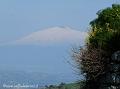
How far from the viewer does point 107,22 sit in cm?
1700

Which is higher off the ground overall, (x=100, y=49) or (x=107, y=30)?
(x=107, y=30)

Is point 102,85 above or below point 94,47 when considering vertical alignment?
below

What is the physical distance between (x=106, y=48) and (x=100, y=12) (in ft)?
7.45

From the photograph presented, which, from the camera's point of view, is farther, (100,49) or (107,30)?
(107,30)

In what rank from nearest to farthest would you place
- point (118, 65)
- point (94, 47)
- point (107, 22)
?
point (118, 65) → point (94, 47) → point (107, 22)

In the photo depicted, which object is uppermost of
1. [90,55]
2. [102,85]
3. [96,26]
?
[96,26]

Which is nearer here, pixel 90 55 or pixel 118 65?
pixel 118 65

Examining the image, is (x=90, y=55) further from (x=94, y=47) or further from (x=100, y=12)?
(x=100, y=12)

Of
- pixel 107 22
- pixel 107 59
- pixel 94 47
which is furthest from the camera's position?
pixel 107 22

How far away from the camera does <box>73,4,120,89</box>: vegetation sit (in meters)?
15.1

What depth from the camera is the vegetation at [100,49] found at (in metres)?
15.1

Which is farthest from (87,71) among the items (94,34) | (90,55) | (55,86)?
(55,86)

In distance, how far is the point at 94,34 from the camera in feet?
55.6

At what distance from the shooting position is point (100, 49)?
15.4 m
